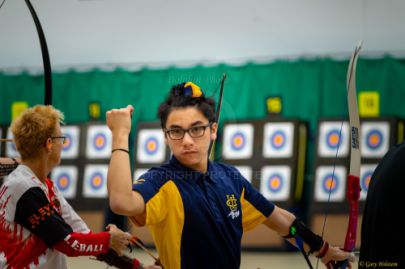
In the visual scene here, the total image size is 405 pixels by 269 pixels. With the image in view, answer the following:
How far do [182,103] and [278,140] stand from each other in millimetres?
3439

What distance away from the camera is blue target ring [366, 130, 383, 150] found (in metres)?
4.84

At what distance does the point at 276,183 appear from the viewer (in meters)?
4.91

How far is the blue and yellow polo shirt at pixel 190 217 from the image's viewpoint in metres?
1.50

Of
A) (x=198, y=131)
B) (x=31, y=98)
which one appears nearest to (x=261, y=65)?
(x=31, y=98)

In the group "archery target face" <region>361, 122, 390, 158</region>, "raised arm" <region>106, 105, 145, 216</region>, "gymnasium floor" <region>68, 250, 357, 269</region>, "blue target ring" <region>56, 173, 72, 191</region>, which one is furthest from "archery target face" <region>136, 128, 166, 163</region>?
"raised arm" <region>106, 105, 145, 216</region>

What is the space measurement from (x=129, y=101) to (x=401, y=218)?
4013 millimetres

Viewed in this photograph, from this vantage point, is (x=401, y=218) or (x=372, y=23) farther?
(x=372, y=23)

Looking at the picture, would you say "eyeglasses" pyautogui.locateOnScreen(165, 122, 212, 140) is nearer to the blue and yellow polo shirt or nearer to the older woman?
the blue and yellow polo shirt

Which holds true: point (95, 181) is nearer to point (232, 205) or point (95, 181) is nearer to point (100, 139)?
point (100, 139)

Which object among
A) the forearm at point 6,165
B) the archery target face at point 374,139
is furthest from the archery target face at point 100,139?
the forearm at point 6,165

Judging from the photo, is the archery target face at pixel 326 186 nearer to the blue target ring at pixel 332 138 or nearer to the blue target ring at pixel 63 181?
the blue target ring at pixel 332 138

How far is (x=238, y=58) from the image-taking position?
4801 mm

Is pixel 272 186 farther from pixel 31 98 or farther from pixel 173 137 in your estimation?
pixel 173 137

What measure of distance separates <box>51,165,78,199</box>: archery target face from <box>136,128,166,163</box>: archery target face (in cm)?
60
